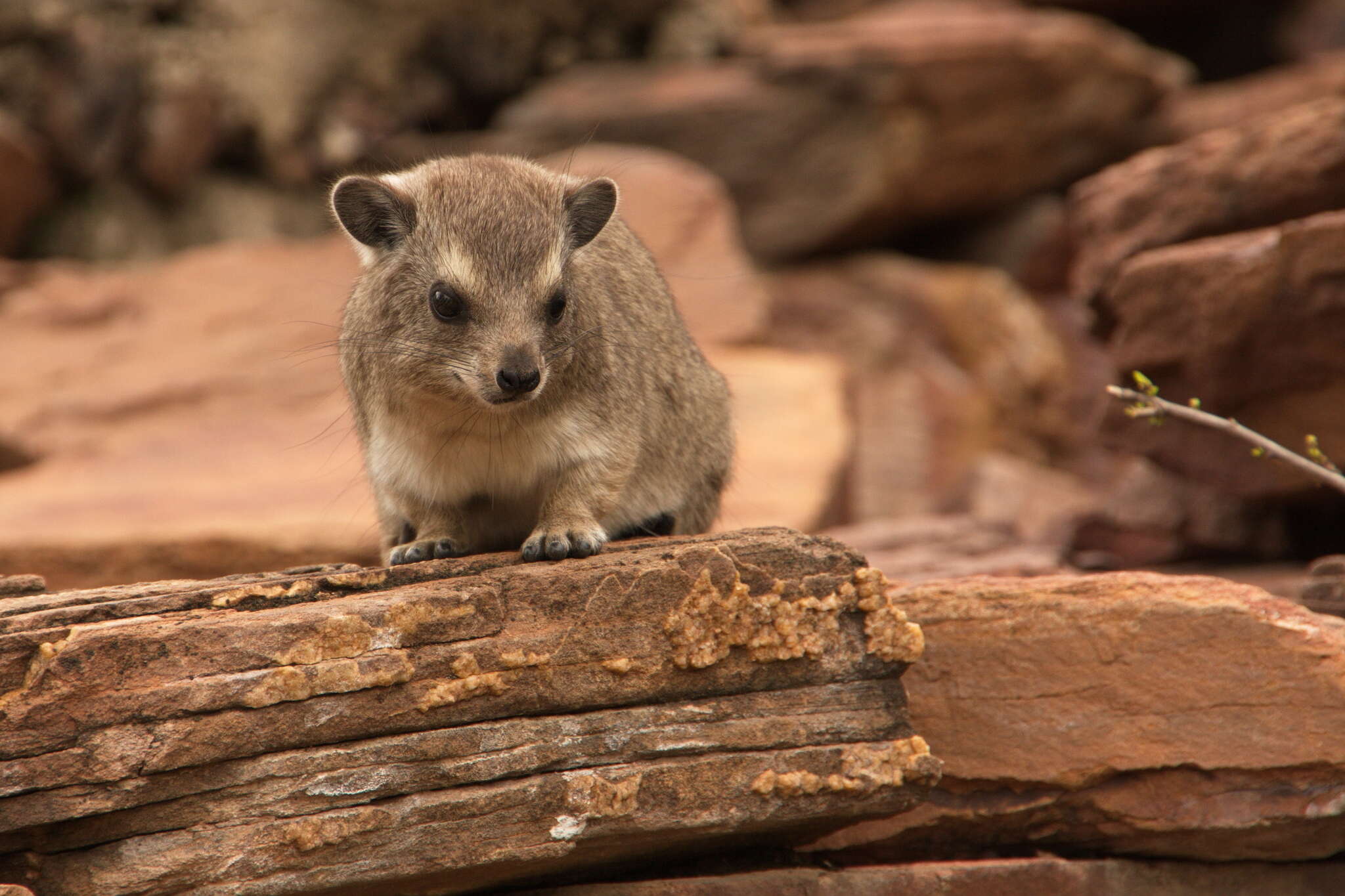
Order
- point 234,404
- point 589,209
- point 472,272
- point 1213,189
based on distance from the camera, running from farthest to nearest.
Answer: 1. point 234,404
2. point 1213,189
3. point 589,209
4. point 472,272

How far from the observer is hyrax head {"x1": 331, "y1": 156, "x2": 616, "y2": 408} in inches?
231

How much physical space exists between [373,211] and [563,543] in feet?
6.03

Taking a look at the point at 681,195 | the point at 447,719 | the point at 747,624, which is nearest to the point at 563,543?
the point at 747,624

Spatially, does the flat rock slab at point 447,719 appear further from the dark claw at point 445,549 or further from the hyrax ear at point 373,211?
the hyrax ear at point 373,211

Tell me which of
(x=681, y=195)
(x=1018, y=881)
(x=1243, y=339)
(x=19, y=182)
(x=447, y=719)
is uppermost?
(x=19, y=182)

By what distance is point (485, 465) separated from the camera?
6.18 meters

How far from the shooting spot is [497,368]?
18.6 feet

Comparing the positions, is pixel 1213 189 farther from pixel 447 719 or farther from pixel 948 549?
pixel 447 719

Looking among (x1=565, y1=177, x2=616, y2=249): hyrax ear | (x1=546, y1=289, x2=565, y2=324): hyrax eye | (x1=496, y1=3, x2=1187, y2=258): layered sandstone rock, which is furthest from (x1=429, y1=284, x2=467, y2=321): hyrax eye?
(x1=496, y1=3, x2=1187, y2=258): layered sandstone rock

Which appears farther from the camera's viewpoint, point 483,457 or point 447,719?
point 483,457

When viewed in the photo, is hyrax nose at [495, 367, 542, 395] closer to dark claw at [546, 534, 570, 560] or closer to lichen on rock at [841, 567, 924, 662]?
dark claw at [546, 534, 570, 560]

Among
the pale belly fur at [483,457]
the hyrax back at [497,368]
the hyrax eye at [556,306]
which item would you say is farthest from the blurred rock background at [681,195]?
the hyrax eye at [556,306]

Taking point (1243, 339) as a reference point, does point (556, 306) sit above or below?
above

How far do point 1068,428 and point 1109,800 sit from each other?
12.4 m
